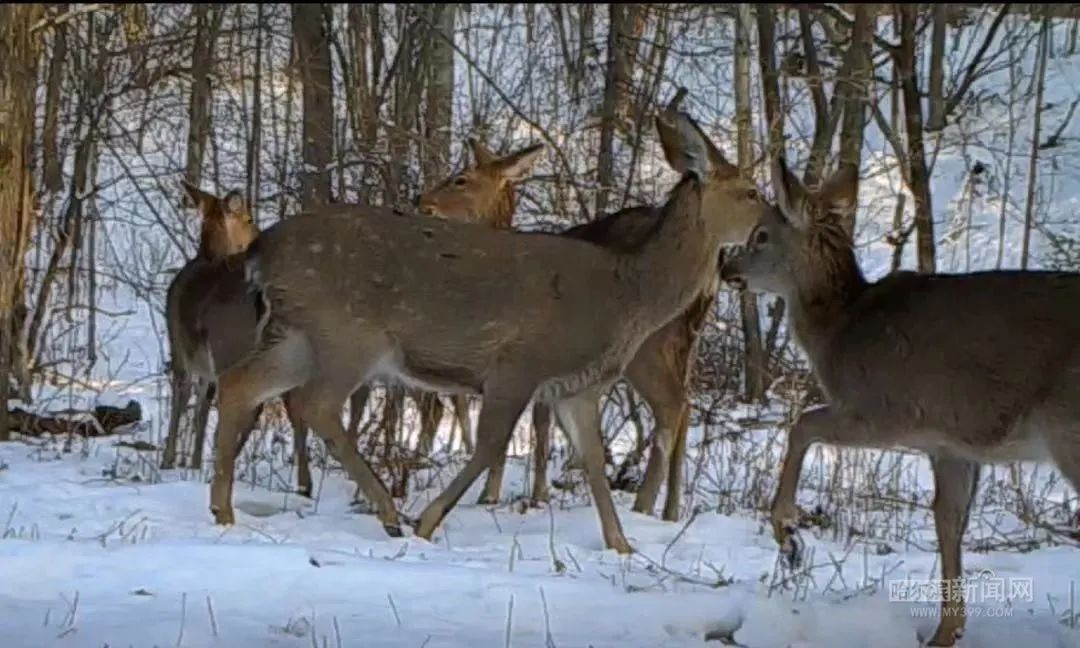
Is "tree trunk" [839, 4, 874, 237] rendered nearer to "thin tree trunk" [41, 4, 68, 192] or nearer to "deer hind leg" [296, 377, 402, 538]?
"deer hind leg" [296, 377, 402, 538]

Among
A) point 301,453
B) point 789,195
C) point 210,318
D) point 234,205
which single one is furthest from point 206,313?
point 789,195

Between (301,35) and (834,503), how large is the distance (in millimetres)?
6958

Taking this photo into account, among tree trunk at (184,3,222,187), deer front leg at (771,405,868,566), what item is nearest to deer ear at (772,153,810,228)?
deer front leg at (771,405,868,566)

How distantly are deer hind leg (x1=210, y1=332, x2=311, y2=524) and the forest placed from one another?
0.25 feet

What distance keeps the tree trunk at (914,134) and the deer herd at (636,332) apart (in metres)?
2.61

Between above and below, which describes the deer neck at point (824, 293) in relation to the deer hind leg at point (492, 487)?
above

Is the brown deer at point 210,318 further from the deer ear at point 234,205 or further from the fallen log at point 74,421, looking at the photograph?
the fallen log at point 74,421

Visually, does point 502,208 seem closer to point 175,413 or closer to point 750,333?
point 175,413

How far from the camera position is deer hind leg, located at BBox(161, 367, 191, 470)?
11.1m

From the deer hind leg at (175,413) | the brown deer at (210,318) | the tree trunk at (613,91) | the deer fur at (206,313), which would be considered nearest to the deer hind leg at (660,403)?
the brown deer at (210,318)

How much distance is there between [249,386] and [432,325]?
3.11ft

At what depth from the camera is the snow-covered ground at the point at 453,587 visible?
216 inches

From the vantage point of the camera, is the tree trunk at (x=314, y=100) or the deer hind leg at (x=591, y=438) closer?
the deer hind leg at (x=591, y=438)

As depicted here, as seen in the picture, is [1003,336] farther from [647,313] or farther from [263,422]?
[263,422]
